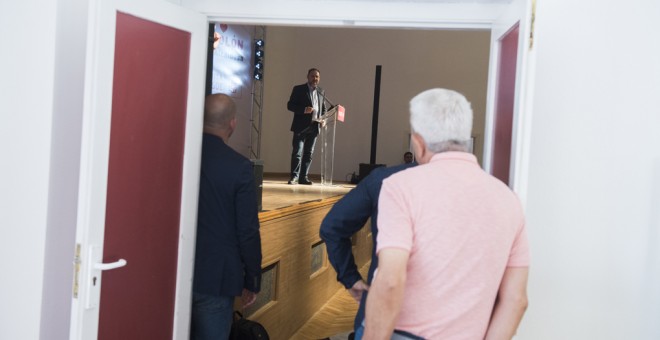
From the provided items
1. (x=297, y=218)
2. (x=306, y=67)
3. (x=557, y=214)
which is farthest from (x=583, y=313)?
(x=306, y=67)

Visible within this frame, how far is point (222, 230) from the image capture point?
241 cm

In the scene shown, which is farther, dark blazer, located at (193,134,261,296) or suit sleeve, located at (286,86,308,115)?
suit sleeve, located at (286,86,308,115)

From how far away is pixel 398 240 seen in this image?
1.28 m

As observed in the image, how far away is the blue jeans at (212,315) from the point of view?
246 centimetres

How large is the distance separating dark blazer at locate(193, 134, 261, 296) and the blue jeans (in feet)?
0.21

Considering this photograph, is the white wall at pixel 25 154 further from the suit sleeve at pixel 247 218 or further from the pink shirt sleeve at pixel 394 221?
the pink shirt sleeve at pixel 394 221

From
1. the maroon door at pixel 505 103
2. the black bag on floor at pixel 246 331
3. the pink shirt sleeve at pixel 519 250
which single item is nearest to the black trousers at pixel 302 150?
the black bag on floor at pixel 246 331

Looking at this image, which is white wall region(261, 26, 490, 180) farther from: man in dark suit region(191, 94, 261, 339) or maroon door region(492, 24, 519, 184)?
maroon door region(492, 24, 519, 184)

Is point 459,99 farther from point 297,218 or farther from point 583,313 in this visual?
point 297,218

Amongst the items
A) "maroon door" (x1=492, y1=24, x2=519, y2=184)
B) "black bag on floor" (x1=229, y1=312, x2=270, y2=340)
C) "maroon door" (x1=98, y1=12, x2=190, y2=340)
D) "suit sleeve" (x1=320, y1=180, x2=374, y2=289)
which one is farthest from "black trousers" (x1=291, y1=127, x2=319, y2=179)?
"suit sleeve" (x1=320, y1=180, x2=374, y2=289)

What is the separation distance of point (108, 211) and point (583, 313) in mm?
1712

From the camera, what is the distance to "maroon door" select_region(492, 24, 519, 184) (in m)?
2.04

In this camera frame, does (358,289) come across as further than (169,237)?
No

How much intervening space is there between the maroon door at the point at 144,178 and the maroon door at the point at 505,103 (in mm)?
1125
